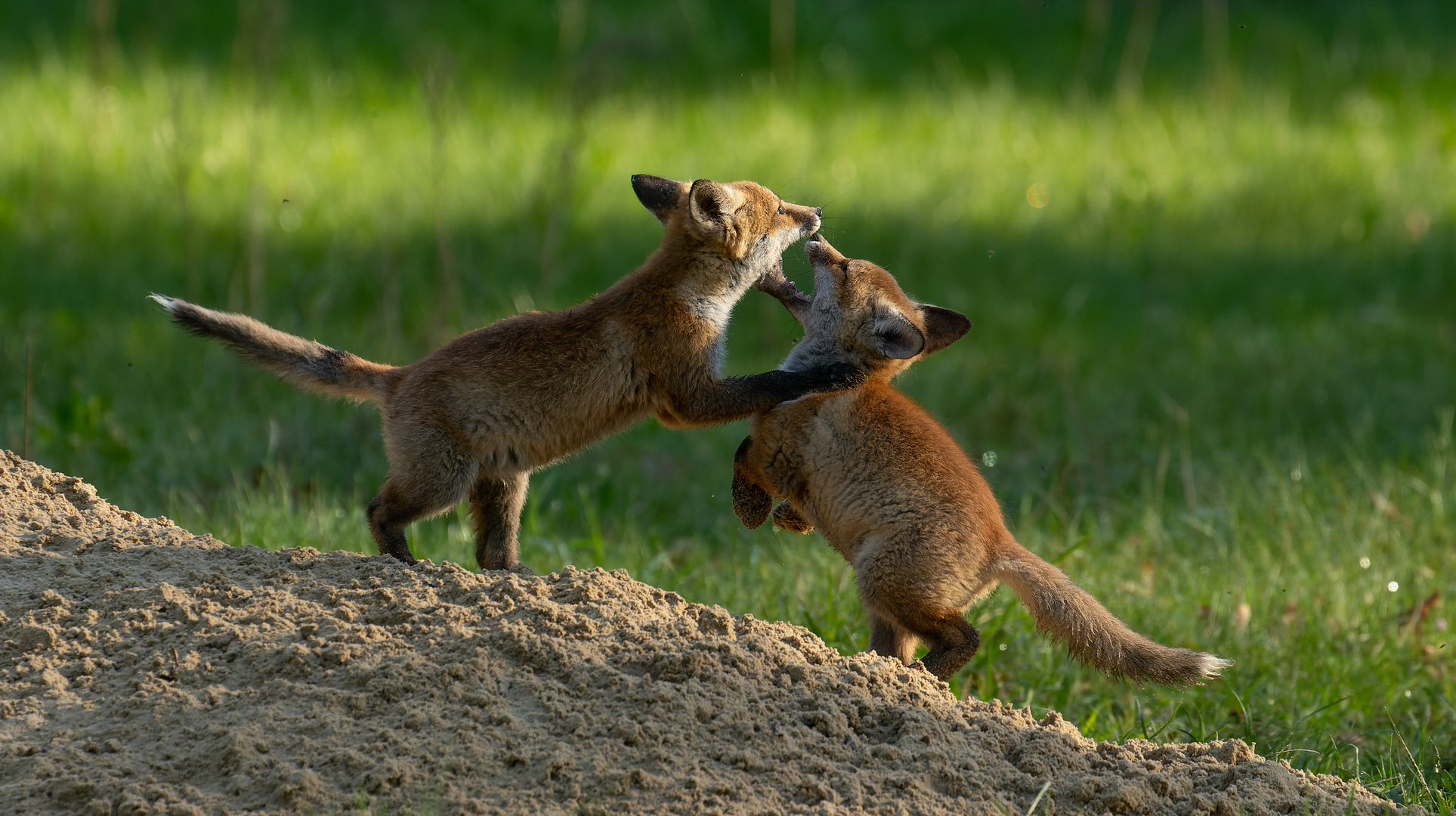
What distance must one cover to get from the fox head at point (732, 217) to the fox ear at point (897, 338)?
0.46 m

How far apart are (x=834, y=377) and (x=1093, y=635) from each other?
1.12 metres

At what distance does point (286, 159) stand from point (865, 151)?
4.36 metres

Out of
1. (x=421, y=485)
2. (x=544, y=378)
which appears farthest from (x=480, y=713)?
(x=544, y=378)

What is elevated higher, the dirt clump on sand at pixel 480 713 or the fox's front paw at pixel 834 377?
the fox's front paw at pixel 834 377

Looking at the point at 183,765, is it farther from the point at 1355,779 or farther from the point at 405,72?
the point at 405,72

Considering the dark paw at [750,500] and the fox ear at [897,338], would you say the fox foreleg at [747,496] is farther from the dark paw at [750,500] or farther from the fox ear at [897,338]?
the fox ear at [897,338]

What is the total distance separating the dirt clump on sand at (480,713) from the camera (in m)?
2.84

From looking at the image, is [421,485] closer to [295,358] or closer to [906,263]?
[295,358]

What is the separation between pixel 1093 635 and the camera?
3863 mm

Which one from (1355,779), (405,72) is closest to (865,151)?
(405,72)

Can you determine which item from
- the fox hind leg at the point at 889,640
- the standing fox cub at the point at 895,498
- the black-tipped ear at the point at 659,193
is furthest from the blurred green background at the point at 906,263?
the black-tipped ear at the point at 659,193

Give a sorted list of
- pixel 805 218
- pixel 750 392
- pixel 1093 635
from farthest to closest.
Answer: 1. pixel 805 218
2. pixel 750 392
3. pixel 1093 635

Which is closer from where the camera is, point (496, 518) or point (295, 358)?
point (295, 358)

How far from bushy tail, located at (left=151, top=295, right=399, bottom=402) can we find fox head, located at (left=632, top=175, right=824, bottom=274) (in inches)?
42.8
